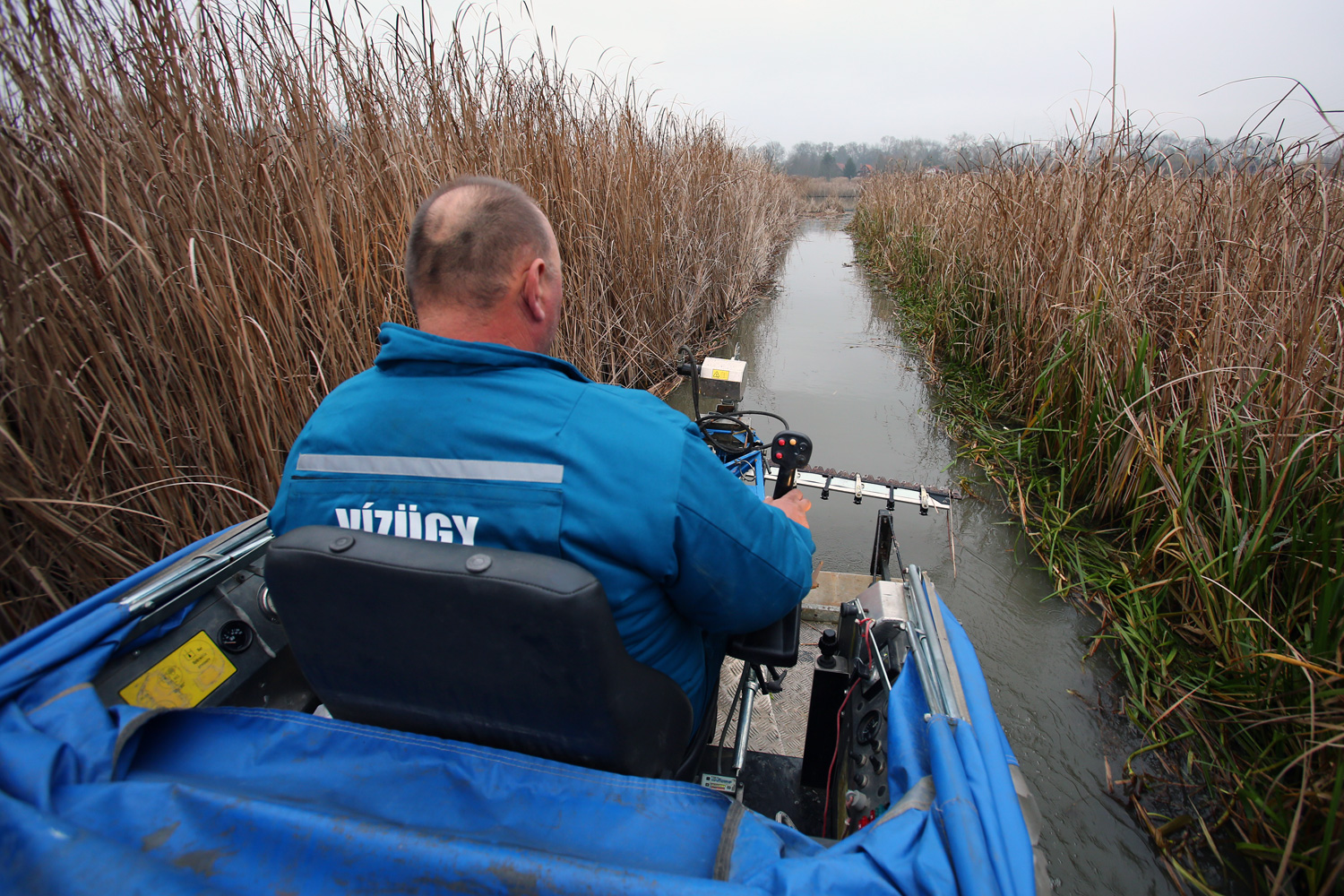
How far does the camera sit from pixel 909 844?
715mm

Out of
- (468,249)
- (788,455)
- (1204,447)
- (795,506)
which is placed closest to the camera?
(468,249)

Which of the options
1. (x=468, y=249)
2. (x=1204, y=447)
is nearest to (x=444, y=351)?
(x=468, y=249)

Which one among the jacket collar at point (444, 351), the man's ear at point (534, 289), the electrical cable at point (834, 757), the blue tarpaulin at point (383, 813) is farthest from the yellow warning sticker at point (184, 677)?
the electrical cable at point (834, 757)

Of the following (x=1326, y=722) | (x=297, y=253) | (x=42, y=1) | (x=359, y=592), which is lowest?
(x=1326, y=722)

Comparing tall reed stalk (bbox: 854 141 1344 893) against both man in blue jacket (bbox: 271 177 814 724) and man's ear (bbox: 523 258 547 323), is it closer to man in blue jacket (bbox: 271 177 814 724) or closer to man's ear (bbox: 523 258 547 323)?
man in blue jacket (bbox: 271 177 814 724)

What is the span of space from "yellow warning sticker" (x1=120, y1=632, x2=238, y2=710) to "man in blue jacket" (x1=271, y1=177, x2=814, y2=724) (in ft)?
1.28

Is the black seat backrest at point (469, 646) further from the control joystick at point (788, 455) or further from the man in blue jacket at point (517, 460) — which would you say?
the control joystick at point (788, 455)

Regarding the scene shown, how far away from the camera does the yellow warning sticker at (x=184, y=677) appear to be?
1.08 meters

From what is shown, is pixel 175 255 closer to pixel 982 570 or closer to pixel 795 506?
pixel 795 506

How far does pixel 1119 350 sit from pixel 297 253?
3.63 metres

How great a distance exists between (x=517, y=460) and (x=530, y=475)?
0.11 feet

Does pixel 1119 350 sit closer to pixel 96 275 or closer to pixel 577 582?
pixel 577 582

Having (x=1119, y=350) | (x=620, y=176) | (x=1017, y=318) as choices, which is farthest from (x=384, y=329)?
(x=1017, y=318)

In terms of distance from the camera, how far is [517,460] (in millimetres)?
888
